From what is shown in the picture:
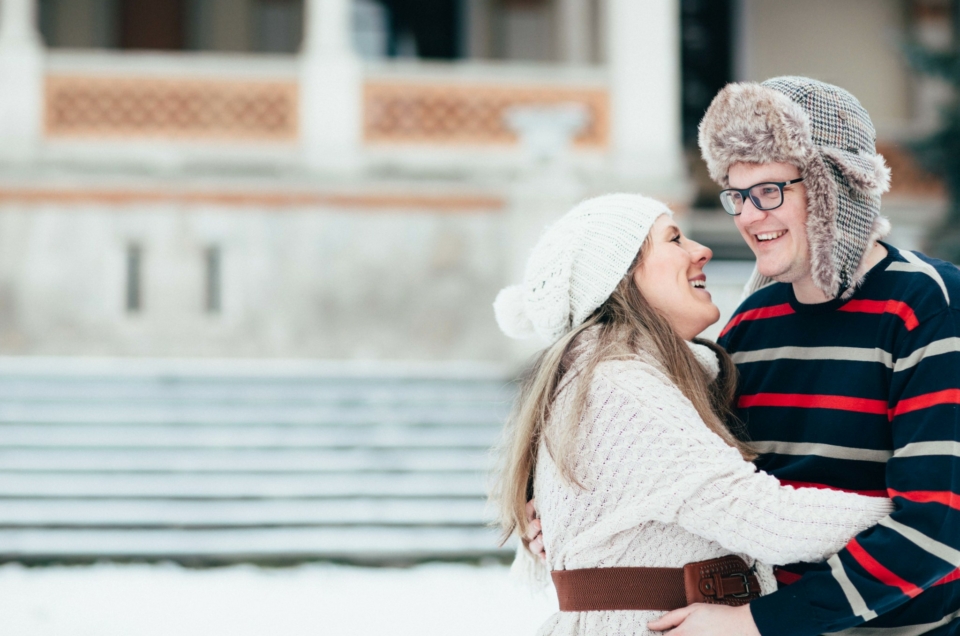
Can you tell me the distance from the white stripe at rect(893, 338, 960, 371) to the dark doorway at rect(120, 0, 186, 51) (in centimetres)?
1146

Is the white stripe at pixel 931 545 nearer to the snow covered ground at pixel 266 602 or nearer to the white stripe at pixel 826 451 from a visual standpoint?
the white stripe at pixel 826 451

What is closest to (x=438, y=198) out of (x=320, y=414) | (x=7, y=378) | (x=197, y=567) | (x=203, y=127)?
(x=203, y=127)

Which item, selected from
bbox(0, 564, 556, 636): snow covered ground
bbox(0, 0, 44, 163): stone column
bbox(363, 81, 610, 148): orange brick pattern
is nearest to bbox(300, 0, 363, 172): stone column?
bbox(363, 81, 610, 148): orange brick pattern

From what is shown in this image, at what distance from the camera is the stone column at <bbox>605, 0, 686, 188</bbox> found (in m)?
10.3

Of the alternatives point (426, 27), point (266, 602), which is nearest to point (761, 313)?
point (266, 602)

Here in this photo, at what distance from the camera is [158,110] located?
10.1 meters

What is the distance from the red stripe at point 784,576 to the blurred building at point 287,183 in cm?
812

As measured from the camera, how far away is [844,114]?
71.1 inches

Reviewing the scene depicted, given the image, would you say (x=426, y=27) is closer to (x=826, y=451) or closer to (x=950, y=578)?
(x=826, y=451)

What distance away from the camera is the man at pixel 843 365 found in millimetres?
1582

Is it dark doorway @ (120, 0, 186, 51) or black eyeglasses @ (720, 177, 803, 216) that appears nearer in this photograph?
black eyeglasses @ (720, 177, 803, 216)

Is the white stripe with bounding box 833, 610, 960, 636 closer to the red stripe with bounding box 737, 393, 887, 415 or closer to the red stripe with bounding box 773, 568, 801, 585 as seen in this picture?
the red stripe with bounding box 773, 568, 801, 585

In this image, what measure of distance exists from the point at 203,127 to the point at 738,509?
9376 millimetres

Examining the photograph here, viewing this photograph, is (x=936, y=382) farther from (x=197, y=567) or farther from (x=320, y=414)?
(x=320, y=414)
